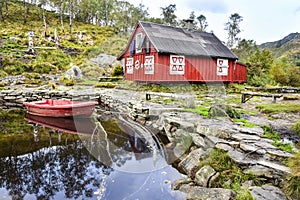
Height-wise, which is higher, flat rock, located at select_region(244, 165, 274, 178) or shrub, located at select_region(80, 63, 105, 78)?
shrub, located at select_region(80, 63, 105, 78)

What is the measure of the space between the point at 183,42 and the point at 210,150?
1299cm

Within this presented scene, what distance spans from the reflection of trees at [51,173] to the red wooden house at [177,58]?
9846mm

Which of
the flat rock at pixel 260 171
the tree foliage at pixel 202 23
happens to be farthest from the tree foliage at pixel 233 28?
the flat rock at pixel 260 171

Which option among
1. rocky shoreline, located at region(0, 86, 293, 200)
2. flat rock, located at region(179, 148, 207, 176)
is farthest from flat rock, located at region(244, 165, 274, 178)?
flat rock, located at region(179, 148, 207, 176)

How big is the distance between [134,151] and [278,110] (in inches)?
194

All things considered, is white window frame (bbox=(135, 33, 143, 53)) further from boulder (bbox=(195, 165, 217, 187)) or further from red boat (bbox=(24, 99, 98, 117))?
boulder (bbox=(195, 165, 217, 187))

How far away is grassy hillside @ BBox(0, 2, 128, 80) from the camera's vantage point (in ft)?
72.3

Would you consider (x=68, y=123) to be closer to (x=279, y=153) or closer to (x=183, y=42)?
(x=279, y=153)

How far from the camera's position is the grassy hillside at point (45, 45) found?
867 inches

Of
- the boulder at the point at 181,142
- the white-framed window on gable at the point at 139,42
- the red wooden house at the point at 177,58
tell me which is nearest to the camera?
the boulder at the point at 181,142

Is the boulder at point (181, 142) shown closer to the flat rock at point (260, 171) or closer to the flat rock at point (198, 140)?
the flat rock at point (198, 140)

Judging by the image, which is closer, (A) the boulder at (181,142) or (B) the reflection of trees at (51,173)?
(B) the reflection of trees at (51,173)

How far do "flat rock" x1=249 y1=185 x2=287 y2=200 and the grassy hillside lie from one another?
21.0 m

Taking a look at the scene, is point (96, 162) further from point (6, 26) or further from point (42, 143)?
point (6, 26)
